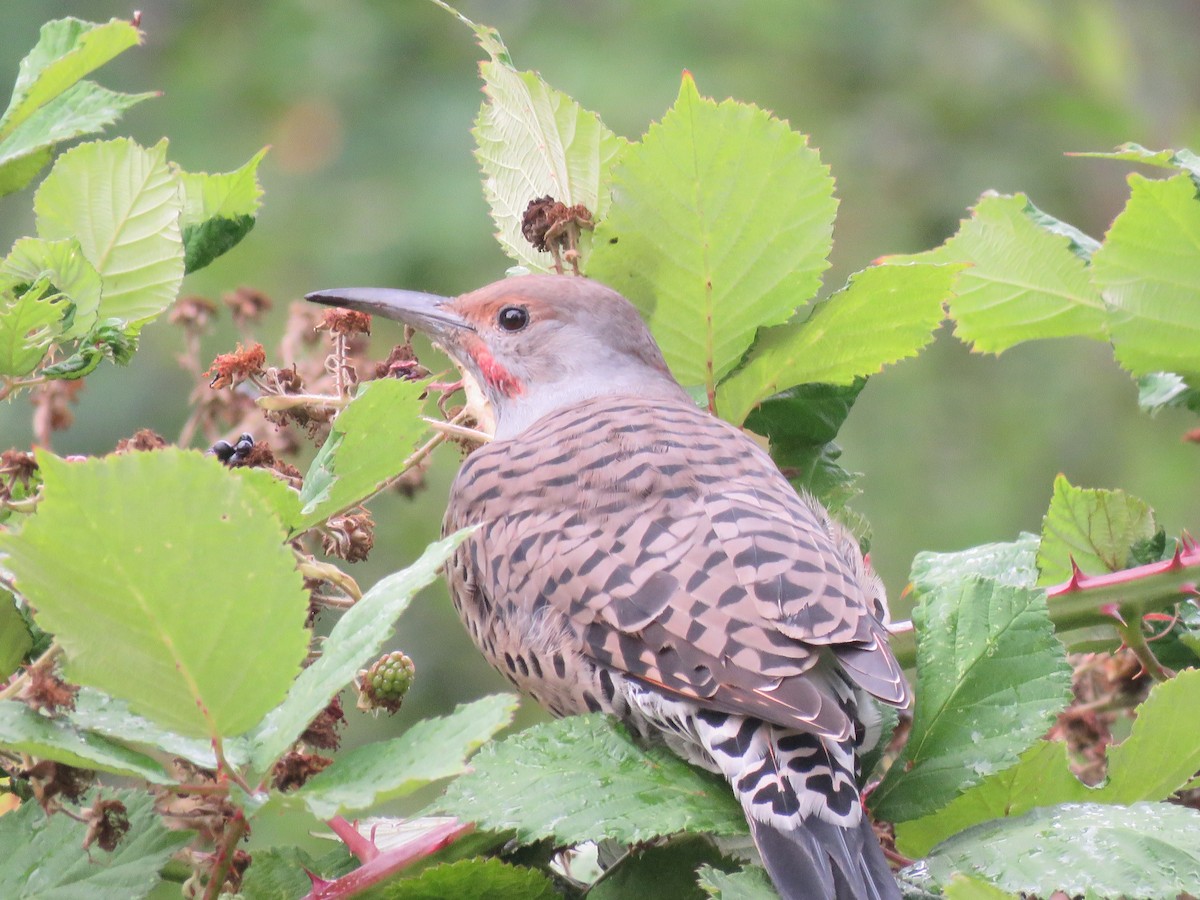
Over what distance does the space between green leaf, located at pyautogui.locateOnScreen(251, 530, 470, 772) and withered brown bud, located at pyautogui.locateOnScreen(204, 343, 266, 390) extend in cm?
57

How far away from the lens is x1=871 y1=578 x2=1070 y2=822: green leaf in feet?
4.46

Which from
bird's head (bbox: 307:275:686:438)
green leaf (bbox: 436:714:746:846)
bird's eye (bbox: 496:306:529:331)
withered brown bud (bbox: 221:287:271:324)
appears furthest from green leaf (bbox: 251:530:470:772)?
bird's eye (bbox: 496:306:529:331)

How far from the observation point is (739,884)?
123 centimetres

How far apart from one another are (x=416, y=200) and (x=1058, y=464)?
10.7ft

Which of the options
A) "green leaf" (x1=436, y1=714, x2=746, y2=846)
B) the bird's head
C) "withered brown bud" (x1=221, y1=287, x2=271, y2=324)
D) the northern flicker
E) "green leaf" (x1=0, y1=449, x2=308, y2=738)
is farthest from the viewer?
the bird's head

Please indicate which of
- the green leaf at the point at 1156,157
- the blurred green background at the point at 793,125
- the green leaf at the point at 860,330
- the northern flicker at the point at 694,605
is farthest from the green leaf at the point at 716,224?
the blurred green background at the point at 793,125

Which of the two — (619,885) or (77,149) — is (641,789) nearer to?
(619,885)

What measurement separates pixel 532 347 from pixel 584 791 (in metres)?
1.27

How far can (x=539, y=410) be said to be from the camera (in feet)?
8.07

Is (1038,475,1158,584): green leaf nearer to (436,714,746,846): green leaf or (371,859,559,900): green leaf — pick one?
(436,714,746,846): green leaf

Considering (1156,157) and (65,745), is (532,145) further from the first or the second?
(65,745)

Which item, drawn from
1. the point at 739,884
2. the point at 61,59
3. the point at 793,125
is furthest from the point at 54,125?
the point at 793,125

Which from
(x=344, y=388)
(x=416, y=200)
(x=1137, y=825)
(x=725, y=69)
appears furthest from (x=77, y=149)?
(x=725, y=69)

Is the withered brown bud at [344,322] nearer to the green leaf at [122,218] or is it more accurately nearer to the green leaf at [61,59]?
the green leaf at [122,218]
